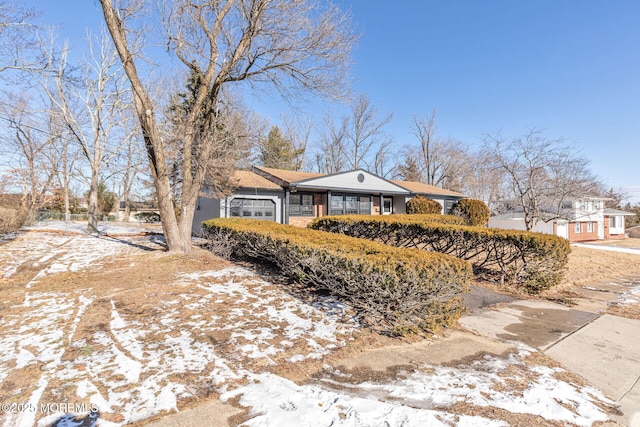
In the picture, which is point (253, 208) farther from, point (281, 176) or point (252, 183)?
point (281, 176)

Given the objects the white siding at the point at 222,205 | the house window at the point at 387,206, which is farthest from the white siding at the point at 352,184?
the house window at the point at 387,206

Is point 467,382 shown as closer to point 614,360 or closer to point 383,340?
point 383,340

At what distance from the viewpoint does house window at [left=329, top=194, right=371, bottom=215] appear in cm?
1825

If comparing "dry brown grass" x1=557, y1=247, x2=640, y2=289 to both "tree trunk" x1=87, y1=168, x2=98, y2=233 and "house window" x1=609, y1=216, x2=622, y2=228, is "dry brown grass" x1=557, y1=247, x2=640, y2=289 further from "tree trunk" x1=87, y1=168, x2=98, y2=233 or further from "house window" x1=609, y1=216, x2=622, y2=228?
"house window" x1=609, y1=216, x2=622, y2=228

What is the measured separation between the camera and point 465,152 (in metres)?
33.6

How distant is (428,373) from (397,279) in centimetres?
98

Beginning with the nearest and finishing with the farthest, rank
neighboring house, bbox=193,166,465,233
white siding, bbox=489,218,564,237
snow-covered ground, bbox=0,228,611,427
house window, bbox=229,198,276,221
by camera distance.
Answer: snow-covered ground, bbox=0,228,611,427 → house window, bbox=229,198,276,221 → neighboring house, bbox=193,166,465,233 → white siding, bbox=489,218,564,237

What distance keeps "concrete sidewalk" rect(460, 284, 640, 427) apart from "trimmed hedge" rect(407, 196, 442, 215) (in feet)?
45.2

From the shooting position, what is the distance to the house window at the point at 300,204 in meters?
16.7

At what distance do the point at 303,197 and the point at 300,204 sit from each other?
52 centimetres

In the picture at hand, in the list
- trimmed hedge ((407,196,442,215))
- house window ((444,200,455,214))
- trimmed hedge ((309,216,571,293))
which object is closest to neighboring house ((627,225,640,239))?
house window ((444,200,455,214))

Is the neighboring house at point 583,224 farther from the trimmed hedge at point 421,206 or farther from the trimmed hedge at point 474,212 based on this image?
the trimmed hedge at point 421,206

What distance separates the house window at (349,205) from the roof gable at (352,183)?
3.30 ft

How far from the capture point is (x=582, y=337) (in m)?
3.89
